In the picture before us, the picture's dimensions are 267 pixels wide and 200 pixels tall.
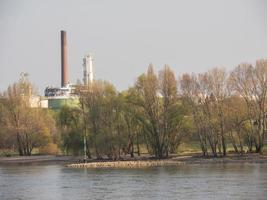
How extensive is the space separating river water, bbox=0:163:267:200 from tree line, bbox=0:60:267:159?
10997 mm

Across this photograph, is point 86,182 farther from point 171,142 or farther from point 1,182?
point 171,142

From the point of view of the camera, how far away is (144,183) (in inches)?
2146

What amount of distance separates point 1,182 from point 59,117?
33826 millimetres

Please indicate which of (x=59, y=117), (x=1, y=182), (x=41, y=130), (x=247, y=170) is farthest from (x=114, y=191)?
(x=41, y=130)

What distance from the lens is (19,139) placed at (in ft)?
337

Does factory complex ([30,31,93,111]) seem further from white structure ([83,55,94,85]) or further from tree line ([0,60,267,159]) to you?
tree line ([0,60,267,159])

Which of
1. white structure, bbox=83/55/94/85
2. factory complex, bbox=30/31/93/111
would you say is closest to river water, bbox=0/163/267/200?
factory complex, bbox=30/31/93/111

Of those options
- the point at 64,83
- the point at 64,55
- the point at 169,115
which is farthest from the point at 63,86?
the point at 169,115

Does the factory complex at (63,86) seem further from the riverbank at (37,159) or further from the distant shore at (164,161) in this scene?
the distant shore at (164,161)

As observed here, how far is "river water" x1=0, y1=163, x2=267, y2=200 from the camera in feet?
151

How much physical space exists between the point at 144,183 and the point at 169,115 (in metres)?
31.3

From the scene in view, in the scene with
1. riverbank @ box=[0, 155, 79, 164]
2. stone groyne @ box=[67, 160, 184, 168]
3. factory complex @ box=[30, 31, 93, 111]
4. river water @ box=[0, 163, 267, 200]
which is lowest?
river water @ box=[0, 163, 267, 200]

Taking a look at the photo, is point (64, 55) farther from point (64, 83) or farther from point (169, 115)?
point (169, 115)

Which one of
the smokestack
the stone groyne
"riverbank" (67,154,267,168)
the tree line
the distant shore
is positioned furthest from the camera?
the smokestack
